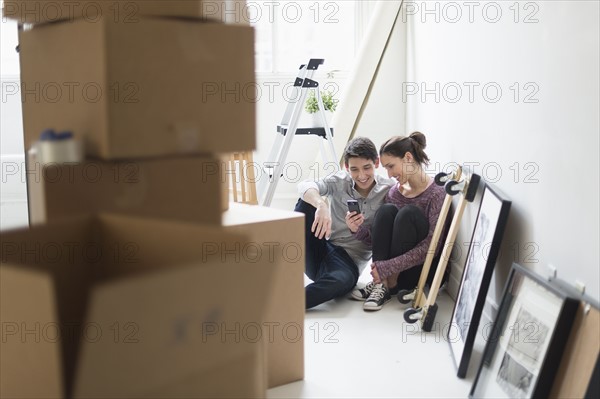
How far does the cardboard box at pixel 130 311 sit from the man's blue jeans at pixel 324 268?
5.62ft

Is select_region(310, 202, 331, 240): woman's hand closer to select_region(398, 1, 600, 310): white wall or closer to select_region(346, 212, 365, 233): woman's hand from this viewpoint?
select_region(346, 212, 365, 233): woman's hand

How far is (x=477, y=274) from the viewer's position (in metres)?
2.70

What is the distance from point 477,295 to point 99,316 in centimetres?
172

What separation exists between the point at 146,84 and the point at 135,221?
30cm

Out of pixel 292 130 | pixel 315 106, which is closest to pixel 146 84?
pixel 292 130

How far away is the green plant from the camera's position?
4.96 metres

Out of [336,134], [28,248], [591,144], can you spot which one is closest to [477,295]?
[591,144]

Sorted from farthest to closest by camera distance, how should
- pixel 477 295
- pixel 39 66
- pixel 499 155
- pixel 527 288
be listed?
1. pixel 499 155
2. pixel 477 295
3. pixel 527 288
4. pixel 39 66

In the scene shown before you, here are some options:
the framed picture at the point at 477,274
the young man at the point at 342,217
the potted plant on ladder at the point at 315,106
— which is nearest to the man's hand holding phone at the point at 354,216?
the young man at the point at 342,217

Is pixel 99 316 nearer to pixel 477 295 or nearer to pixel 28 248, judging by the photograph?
Result: pixel 28 248

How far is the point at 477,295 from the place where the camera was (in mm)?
2596

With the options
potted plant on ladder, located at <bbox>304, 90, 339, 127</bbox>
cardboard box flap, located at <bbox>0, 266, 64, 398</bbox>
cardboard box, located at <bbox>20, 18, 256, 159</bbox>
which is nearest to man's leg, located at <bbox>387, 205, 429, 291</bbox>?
potted plant on ladder, located at <bbox>304, 90, 339, 127</bbox>

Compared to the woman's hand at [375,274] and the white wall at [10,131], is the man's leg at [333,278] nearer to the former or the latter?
the woman's hand at [375,274]

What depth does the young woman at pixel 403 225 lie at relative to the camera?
336 cm
